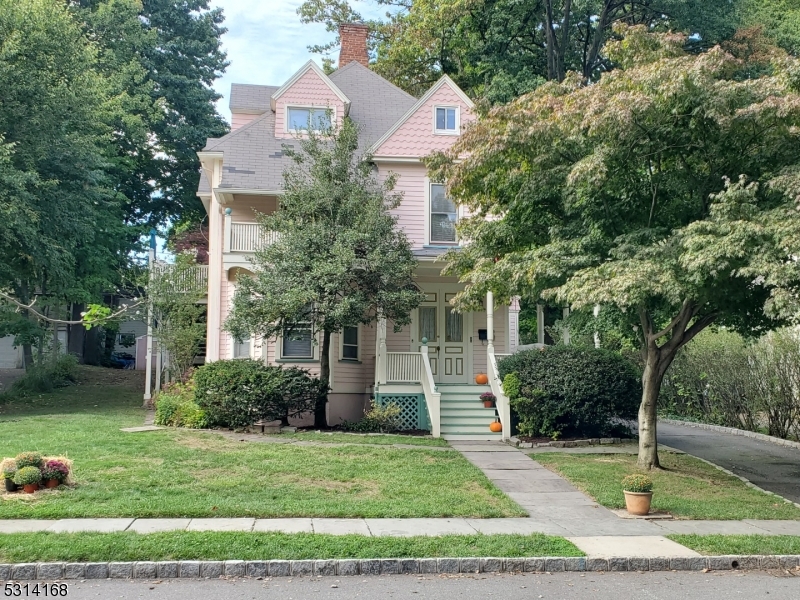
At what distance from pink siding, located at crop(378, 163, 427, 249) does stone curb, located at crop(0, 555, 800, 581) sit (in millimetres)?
12312

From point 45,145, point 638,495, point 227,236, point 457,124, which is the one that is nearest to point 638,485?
point 638,495

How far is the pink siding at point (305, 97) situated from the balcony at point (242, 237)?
3806 mm

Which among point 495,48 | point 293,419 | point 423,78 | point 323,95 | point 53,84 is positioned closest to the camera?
point 293,419

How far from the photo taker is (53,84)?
18578mm

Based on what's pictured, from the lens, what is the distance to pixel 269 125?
2023cm

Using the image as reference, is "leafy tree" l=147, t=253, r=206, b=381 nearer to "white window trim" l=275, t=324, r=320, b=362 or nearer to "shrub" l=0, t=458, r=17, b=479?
"white window trim" l=275, t=324, r=320, b=362

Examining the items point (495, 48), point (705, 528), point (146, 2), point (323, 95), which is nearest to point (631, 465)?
point (705, 528)

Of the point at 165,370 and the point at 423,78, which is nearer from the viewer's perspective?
the point at 165,370

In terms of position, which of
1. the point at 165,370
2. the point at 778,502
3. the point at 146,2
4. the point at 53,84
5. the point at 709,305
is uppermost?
the point at 146,2

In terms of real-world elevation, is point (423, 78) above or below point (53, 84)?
above

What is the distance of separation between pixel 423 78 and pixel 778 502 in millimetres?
24425

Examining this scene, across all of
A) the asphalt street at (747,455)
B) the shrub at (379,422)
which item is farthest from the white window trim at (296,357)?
the asphalt street at (747,455)

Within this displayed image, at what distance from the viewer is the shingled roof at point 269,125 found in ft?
60.8

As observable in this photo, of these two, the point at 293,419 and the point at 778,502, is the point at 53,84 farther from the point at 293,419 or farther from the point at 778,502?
the point at 778,502
